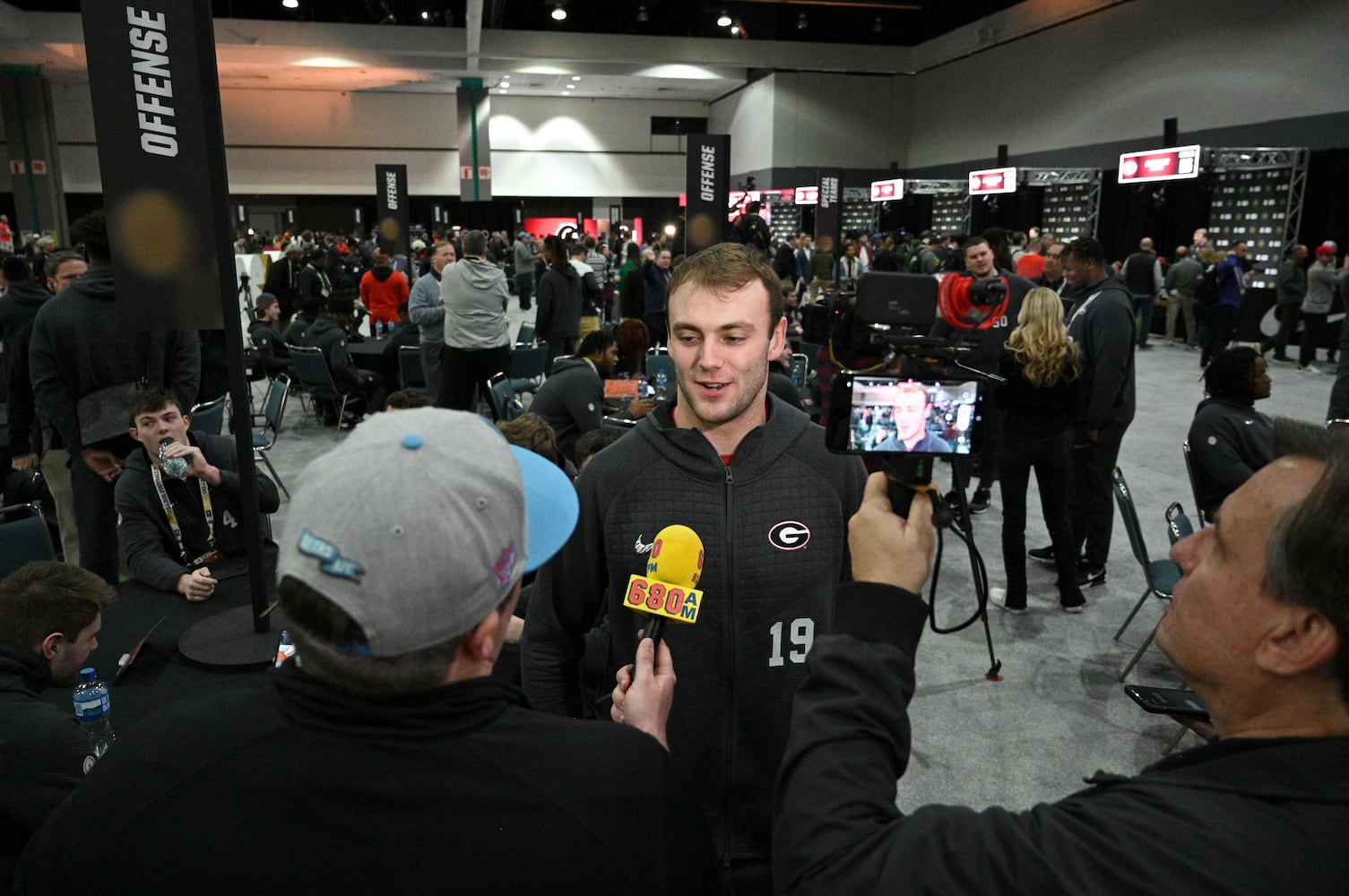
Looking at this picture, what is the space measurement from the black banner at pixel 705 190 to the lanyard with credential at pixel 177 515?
17.3 feet

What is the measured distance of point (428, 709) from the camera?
0.76 metres

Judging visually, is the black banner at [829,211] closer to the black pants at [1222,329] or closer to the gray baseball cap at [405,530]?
the black pants at [1222,329]

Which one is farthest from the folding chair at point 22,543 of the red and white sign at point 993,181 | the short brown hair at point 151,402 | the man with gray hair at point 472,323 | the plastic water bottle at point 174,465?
the red and white sign at point 993,181

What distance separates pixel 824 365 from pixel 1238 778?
542 cm

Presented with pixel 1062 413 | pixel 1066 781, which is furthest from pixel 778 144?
pixel 1066 781

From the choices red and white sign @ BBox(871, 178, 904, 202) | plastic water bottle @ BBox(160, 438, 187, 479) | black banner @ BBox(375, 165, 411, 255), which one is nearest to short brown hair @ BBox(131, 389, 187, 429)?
plastic water bottle @ BBox(160, 438, 187, 479)

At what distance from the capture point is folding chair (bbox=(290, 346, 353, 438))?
730cm

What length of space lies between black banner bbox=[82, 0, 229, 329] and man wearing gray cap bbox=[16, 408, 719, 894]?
159 cm

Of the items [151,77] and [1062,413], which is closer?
[151,77]

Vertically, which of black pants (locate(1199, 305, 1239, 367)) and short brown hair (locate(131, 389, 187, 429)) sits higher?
short brown hair (locate(131, 389, 187, 429))

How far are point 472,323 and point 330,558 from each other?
6267mm

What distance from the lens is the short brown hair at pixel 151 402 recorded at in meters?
2.94

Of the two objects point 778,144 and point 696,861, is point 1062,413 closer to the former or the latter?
point 696,861

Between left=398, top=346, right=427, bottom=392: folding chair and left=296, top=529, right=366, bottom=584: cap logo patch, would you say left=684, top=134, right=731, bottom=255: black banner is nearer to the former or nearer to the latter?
left=398, top=346, right=427, bottom=392: folding chair
